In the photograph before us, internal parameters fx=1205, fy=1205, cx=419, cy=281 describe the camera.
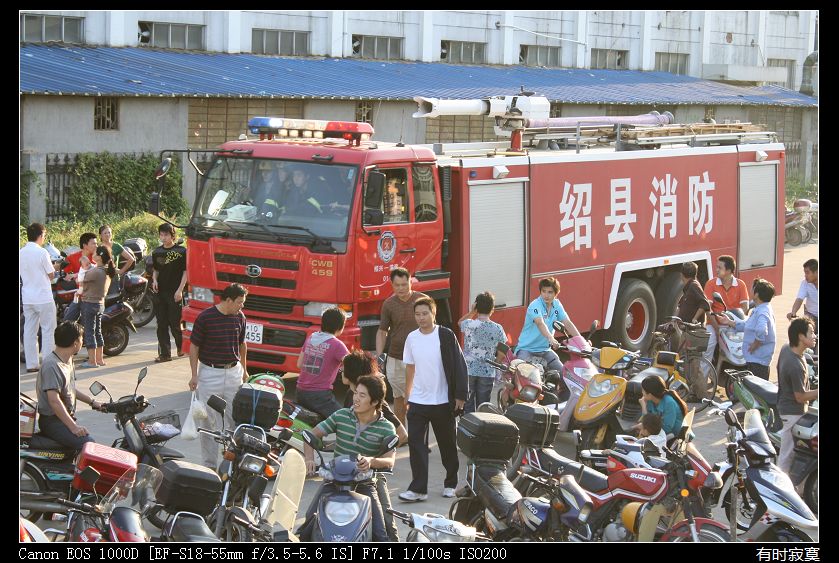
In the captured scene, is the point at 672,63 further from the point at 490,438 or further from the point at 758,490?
the point at 490,438

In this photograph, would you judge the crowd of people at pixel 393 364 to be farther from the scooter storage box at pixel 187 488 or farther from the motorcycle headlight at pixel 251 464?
the scooter storage box at pixel 187 488

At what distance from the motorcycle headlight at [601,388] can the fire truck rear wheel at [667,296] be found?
240 inches

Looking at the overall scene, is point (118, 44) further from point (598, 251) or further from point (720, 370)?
point (720, 370)

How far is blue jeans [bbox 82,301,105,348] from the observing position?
1383cm

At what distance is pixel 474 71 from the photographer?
34.6 metres

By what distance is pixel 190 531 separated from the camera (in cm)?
671

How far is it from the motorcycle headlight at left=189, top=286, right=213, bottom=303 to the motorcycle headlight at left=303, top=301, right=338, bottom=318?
3.95ft

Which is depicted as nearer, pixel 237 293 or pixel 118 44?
pixel 237 293

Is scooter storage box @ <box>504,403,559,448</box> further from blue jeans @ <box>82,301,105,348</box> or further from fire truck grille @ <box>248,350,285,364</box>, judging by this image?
blue jeans @ <box>82,301,105,348</box>

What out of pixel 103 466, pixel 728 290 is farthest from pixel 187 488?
pixel 728 290

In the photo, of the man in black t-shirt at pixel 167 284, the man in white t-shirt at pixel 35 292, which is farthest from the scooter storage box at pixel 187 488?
the man in black t-shirt at pixel 167 284

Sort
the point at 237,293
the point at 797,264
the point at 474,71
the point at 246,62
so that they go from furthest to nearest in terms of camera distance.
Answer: the point at 474,71
the point at 246,62
the point at 797,264
the point at 237,293

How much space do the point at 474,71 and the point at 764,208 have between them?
17.8m
